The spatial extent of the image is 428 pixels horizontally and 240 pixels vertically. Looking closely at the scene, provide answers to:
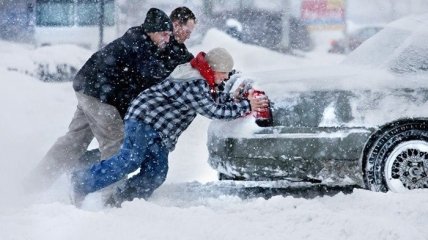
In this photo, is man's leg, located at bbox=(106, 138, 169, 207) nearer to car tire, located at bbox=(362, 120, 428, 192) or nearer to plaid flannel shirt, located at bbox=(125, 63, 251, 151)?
plaid flannel shirt, located at bbox=(125, 63, 251, 151)

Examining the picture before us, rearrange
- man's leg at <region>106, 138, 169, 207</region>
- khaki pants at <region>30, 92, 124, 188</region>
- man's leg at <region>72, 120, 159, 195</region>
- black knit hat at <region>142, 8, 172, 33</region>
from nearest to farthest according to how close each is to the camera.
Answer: man's leg at <region>72, 120, 159, 195</region>, man's leg at <region>106, 138, 169, 207</region>, black knit hat at <region>142, 8, 172, 33</region>, khaki pants at <region>30, 92, 124, 188</region>

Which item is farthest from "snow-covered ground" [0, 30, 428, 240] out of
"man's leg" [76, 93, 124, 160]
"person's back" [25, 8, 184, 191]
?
"person's back" [25, 8, 184, 191]

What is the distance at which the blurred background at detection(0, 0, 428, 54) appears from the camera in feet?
79.5

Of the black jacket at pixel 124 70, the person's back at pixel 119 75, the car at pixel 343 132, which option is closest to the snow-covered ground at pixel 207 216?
the car at pixel 343 132

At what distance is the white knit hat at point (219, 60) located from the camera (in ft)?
16.5

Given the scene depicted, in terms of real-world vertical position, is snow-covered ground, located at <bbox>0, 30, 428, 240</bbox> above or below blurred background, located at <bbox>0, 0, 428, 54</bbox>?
above

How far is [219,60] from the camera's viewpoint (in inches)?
198

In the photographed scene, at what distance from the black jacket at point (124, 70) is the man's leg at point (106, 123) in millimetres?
56

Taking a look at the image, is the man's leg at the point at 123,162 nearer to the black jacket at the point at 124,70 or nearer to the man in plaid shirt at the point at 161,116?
the man in plaid shirt at the point at 161,116

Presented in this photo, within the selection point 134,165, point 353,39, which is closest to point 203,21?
point 353,39

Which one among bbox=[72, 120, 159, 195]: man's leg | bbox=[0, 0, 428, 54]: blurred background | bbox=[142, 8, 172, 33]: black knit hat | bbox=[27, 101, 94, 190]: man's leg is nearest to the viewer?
bbox=[72, 120, 159, 195]: man's leg

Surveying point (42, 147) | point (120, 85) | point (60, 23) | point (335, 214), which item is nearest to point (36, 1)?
point (60, 23)

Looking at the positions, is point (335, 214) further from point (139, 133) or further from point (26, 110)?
point (26, 110)

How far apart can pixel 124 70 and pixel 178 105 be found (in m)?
0.64
